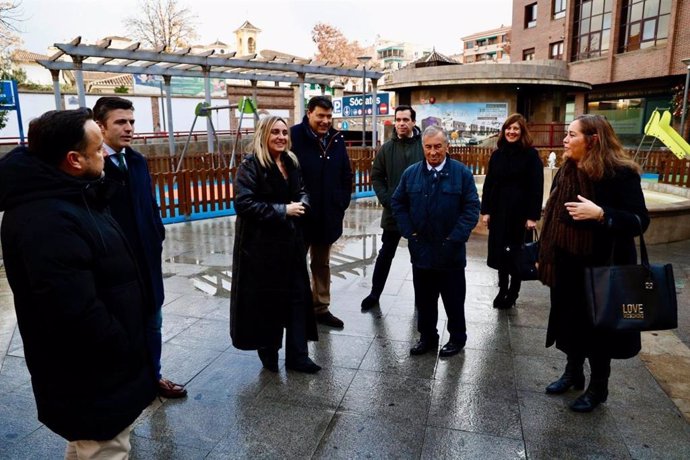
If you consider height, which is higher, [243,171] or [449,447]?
[243,171]

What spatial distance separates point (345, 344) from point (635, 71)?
90.6 feet

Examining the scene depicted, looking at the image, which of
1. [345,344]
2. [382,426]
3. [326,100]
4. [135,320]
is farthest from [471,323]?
[135,320]

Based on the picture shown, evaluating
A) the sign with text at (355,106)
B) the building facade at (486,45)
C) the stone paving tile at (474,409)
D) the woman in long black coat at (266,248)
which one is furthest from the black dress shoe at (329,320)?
the building facade at (486,45)

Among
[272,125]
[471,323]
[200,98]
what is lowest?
[471,323]

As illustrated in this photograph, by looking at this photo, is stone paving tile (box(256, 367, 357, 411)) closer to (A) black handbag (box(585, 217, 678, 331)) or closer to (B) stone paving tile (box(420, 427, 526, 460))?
(B) stone paving tile (box(420, 427, 526, 460))

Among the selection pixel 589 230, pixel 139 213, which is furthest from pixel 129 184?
pixel 589 230

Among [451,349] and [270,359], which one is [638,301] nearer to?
[451,349]

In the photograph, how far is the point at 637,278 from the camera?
262 cm

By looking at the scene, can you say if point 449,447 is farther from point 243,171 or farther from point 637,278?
point 243,171

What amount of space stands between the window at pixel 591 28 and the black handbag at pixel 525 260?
27.7 m

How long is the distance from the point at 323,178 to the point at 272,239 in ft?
3.19

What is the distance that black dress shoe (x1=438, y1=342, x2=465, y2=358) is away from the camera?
366 cm

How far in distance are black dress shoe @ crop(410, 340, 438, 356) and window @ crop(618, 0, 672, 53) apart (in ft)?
88.5

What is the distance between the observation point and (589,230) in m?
2.80
